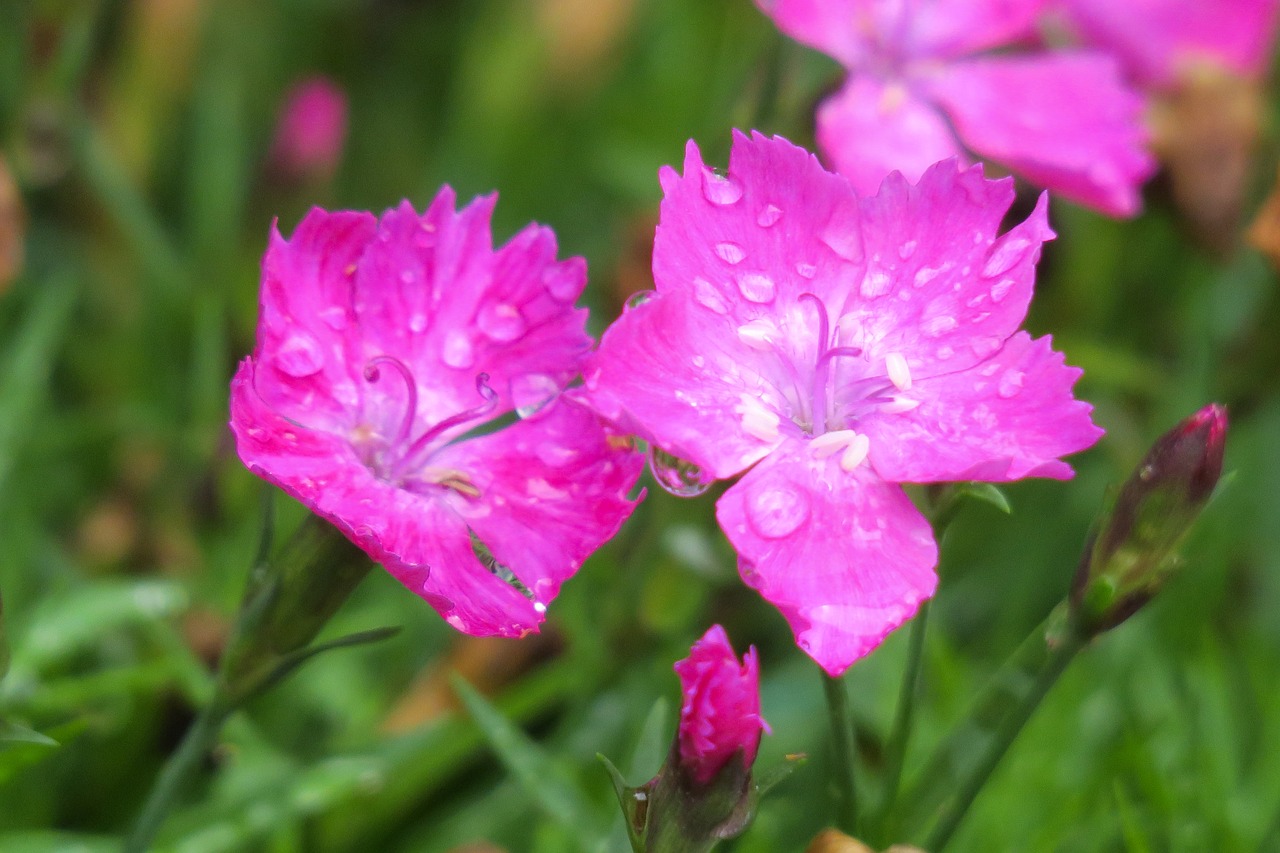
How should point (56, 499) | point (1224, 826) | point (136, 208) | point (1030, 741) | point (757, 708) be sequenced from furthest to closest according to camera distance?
point (136, 208), point (56, 499), point (1030, 741), point (1224, 826), point (757, 708)

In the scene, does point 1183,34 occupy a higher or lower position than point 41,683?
higher

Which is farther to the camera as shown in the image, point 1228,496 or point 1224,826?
point 1228,496

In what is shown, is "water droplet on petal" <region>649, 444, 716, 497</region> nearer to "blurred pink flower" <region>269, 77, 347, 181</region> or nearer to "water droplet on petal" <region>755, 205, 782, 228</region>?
"water droplet on petal" <region>755, 205, 782, 228</region>

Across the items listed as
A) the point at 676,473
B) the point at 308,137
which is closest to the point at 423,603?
the point at 308,137

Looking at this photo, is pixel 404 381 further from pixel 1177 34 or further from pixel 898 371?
pixel 1177 34

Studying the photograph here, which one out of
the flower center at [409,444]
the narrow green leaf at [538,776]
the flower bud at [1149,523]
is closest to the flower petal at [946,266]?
the flower bud at [1149,523]

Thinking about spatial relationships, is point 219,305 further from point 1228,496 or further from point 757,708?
point 1228,496

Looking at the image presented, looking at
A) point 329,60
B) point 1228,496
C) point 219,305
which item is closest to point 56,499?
point 219,305
